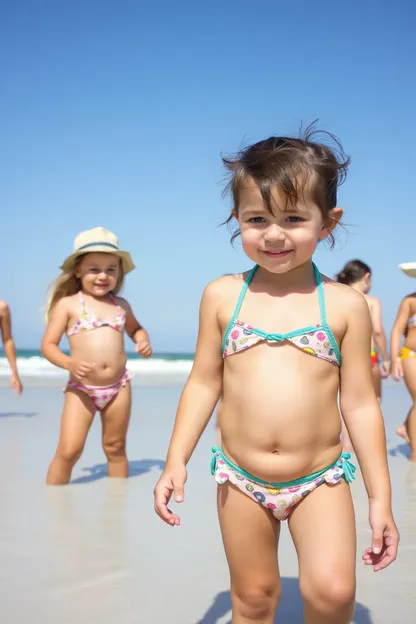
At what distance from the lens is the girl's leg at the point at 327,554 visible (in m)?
2.35

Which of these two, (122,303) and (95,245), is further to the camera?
(122,303)

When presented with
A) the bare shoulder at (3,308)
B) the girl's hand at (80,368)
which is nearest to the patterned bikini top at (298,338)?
the girl's hand at (80,368)

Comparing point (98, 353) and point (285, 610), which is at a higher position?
point (98, 353)

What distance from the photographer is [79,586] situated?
3.38 metres

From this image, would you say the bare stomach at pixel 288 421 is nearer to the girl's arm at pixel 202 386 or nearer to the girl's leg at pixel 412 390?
the girl's arm at pixel 202 386

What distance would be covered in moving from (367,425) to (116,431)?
141 inches

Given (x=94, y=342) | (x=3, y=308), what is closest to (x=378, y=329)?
(x=94, y=342)

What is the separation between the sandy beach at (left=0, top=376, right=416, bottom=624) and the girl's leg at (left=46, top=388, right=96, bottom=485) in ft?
0.42

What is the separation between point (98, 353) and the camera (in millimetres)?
5738

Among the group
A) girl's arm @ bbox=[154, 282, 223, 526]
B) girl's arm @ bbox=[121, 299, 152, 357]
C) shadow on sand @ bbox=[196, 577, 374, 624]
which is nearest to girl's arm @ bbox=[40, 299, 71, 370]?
girl's arm @ bbox=[121, 299, 152, 357]

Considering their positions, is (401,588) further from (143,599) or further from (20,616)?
(20,616)

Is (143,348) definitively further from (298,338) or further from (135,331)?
(298,338)

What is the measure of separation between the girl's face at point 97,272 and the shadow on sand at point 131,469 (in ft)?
4.87

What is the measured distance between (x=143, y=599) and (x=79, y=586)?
0.34m
